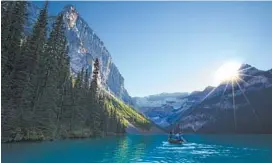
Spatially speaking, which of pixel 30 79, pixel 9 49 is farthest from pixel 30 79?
pixel 9 49

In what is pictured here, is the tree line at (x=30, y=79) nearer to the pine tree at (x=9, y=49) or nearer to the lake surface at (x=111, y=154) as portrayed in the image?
the pine tree at (x=9, y=49)

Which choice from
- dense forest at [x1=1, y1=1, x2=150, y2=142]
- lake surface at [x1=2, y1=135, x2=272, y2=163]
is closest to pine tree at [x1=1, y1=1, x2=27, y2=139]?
dense forest at [x1=1, y1=1, x2=150, y2=142]

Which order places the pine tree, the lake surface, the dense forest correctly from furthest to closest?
the dense forest
the pine tree
the lake surface

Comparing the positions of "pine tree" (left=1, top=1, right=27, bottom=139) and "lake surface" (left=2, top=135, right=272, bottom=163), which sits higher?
"pine tree" (left=1, top=1, right=27, bottom=139)

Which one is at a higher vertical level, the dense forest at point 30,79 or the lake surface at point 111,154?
the dense forest at point 30,79

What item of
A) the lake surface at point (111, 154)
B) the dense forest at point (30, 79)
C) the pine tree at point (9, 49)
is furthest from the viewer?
the dense forest at point (30, 79)

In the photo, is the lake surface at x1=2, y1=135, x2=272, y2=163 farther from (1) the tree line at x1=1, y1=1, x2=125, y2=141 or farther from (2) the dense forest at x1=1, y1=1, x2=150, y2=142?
(1) the tree line at x1=1, y1=1, x2=125, y2=141

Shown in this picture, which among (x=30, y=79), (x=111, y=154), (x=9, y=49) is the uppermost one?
(x=9, y=49)

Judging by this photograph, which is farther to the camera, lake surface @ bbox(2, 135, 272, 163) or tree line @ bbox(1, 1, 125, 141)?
tree line @ bbox(1, 1, 125, 141)

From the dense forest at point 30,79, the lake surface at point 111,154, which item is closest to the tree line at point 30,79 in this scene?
the dense forest at point 30,79

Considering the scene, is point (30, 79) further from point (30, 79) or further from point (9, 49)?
point (9, 49)

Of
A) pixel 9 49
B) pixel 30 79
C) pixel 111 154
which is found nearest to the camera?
pixel 111 154

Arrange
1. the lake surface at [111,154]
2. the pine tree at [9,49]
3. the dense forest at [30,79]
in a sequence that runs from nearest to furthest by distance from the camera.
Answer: the lake surface at [111,154], the pine tree at [9,49], the dense forest at [30,79]

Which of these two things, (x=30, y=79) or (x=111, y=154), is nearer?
(x=111, y=154)
